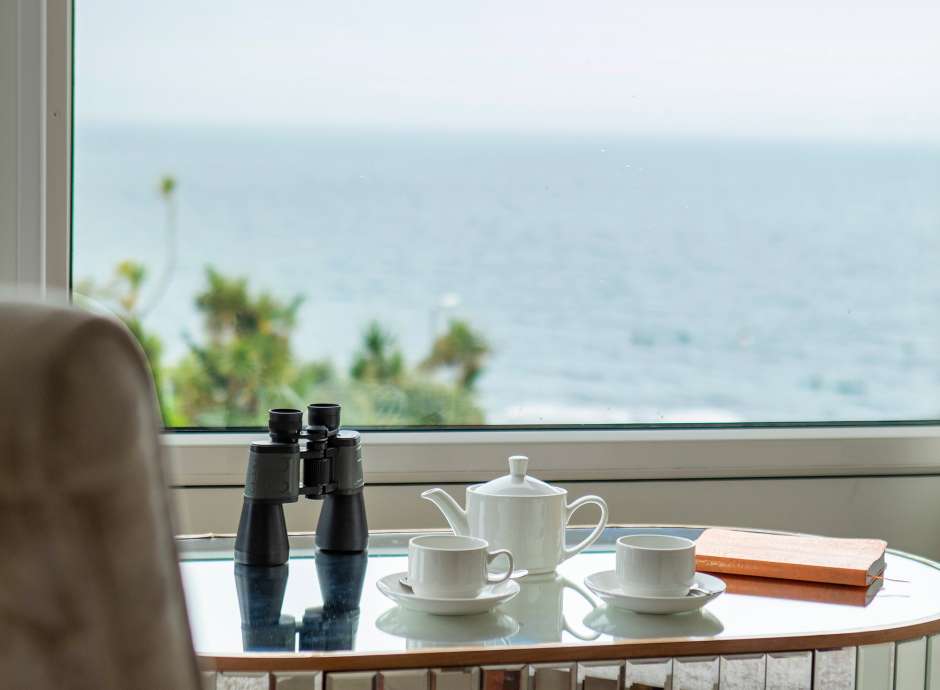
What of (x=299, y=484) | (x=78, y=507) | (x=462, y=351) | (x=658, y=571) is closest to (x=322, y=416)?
(x=299, y=484)

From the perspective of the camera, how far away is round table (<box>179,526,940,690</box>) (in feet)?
3.41

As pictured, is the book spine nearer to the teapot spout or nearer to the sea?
the teapot spout

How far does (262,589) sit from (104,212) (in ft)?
3.27

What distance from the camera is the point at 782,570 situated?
1.34 meters

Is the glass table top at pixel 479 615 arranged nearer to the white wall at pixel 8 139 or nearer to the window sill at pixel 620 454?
the window sill at pixel 620 454

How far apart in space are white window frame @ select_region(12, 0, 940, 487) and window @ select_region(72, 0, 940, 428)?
7cm

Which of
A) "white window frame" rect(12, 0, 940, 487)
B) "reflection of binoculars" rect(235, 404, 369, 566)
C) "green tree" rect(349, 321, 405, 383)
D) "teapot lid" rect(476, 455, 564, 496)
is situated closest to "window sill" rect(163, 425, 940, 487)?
"white window frame" rect(12, 0, 940, 487)

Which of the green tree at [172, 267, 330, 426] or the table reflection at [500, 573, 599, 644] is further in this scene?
the green tree at [172, 267, 330, 426]

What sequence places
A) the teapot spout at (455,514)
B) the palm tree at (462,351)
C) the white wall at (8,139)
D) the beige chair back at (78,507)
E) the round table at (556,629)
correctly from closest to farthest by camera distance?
the beige chair back at (78,507)
the round table at (556,629)
the teapot spout at (455,514)
the white wall at (8,139)
the palm tree at (462,351)

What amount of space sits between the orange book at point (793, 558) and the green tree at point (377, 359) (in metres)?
0.79

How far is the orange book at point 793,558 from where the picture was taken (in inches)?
52.4

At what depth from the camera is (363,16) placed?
2.04 meters

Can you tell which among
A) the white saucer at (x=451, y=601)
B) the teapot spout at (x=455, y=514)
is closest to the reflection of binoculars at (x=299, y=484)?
the teapot spout at (x=455, y=514)

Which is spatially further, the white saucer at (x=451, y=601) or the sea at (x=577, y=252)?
the sea at (x=577, y=252)
